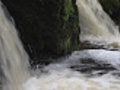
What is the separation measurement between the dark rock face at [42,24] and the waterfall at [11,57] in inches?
9.5

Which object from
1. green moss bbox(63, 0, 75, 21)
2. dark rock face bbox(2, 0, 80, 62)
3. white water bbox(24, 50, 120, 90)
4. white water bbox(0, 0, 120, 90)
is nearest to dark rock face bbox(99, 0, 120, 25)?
white water bbox(0, 0, 120, 90)

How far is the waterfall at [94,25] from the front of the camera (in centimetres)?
737

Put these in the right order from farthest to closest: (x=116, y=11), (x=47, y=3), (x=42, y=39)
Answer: (x=116, y=11) < (x=42, y=39) < (x=47, y=3)

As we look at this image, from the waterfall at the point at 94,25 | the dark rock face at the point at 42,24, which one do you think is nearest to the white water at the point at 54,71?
the dark rock face at the point at 42,24

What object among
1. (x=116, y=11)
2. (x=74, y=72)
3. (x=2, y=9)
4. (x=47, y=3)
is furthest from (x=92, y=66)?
(x=116, y=11)

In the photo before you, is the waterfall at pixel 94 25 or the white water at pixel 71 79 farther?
the waterfall at pixel 94 25

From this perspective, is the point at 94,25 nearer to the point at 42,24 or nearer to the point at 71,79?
the point at 42,24

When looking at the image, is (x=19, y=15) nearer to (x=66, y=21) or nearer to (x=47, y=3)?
(x=47, y=3)

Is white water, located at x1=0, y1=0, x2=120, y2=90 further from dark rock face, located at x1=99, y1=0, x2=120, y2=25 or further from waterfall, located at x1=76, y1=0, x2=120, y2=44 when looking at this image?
dark rock face, located at x1=99, y1=0, x2=120, y2=25

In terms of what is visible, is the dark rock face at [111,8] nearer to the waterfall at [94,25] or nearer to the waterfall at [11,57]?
the waterfall at [94,25]

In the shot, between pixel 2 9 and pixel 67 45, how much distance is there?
1.46 metres

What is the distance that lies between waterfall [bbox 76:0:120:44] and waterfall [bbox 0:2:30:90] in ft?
10.4

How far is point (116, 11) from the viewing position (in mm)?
8789

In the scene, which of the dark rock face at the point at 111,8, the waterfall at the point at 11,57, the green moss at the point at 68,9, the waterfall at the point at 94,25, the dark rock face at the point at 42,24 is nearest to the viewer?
the waterfall at the point at 11,57
